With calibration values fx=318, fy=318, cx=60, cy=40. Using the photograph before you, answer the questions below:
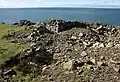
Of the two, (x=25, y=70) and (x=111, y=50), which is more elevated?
(x=111, y=50)

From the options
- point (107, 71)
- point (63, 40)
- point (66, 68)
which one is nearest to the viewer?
point (107, 71)

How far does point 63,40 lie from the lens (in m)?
26.6

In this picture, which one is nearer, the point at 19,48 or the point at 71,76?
the point at 71,76

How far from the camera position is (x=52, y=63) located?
2070 cm

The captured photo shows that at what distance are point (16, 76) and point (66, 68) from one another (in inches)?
124

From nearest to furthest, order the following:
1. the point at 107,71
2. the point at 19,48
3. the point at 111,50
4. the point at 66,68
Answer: the point at 107,71
the point at 66,68
the point at 111,50
the point at 19,48

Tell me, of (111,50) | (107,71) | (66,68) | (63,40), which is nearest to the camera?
(107,71)

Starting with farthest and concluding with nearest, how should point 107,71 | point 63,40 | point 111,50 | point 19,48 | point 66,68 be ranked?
point 63,40 → point 19,48 → point 111,50 → point 66,68 → point 107,71

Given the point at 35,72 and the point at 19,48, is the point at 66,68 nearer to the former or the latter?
the point at 35,72

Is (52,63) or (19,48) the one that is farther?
(19,48)

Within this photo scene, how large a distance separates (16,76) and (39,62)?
2304 millimetres

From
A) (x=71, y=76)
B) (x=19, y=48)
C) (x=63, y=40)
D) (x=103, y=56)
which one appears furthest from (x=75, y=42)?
(x=71, y=76)

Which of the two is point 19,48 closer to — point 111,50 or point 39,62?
point 39,62

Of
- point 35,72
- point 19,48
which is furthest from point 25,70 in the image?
point 19,48
